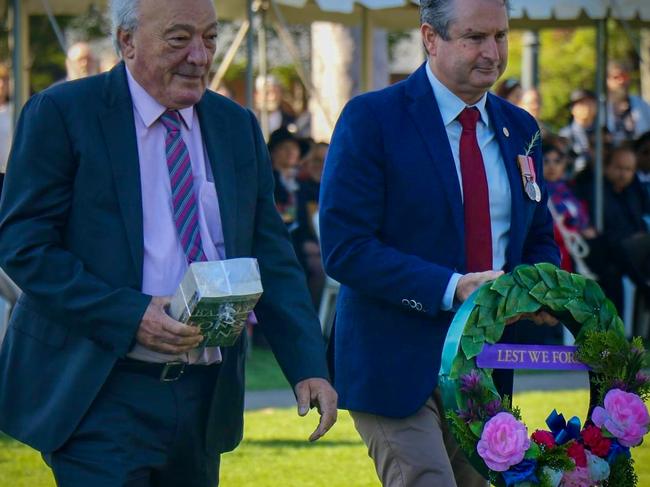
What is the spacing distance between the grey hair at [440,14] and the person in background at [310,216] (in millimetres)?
7930

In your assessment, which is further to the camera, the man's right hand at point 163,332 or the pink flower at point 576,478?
the pink flower at point 576,478

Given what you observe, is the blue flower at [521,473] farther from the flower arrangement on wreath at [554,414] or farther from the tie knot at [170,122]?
Result: the tie knot at [170,122]

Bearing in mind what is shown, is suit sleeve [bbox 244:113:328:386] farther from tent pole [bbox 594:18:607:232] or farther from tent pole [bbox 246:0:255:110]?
tent pole [bbox 594:18:607:232]

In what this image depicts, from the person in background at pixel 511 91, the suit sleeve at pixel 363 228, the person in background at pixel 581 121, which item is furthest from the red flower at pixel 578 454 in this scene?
the person in background at pixel 581 121

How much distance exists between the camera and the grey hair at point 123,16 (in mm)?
3951

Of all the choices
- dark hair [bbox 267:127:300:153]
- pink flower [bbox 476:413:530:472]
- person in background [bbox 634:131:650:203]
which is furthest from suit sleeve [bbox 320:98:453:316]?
person in background [bbox 634:131:650:203]

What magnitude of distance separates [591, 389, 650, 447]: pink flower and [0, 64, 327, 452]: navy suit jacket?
78cm

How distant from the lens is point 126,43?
4008mm

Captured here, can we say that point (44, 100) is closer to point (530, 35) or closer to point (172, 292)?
point (172, 292)

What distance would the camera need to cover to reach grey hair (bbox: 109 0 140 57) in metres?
3.95

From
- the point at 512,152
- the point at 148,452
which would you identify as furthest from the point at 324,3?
the point at 148,452

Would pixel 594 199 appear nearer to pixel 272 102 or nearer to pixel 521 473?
pixel 272 102

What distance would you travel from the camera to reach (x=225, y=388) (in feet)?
13.4

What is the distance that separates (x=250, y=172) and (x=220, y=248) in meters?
0.25
